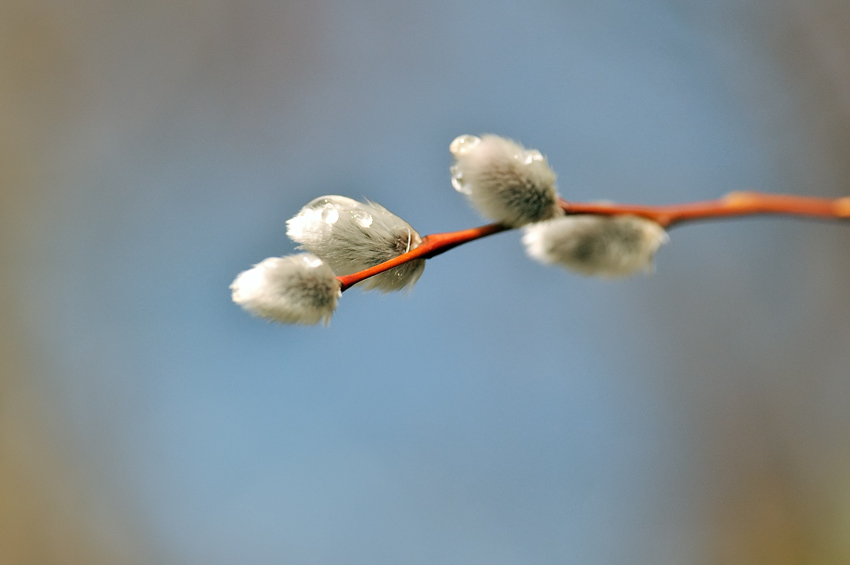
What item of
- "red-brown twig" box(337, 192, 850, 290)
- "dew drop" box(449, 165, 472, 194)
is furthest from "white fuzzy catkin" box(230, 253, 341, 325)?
"dew drop" box(449, 165, 472, 194)

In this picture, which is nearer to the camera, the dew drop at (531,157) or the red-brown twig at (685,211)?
the red-brown twig at (685,211)

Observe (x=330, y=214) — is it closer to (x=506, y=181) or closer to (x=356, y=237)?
(x=356, y=237)

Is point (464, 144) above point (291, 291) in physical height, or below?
above

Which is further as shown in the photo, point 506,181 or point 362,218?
point 362,218

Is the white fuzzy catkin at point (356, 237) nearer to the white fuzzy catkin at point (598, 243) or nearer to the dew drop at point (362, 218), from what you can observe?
the dew drop at point (362, 218)

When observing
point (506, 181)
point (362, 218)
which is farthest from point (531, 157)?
point (362, 218)

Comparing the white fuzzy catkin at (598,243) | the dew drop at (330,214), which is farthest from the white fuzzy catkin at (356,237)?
the white fuzzy catkin at (598,243)
